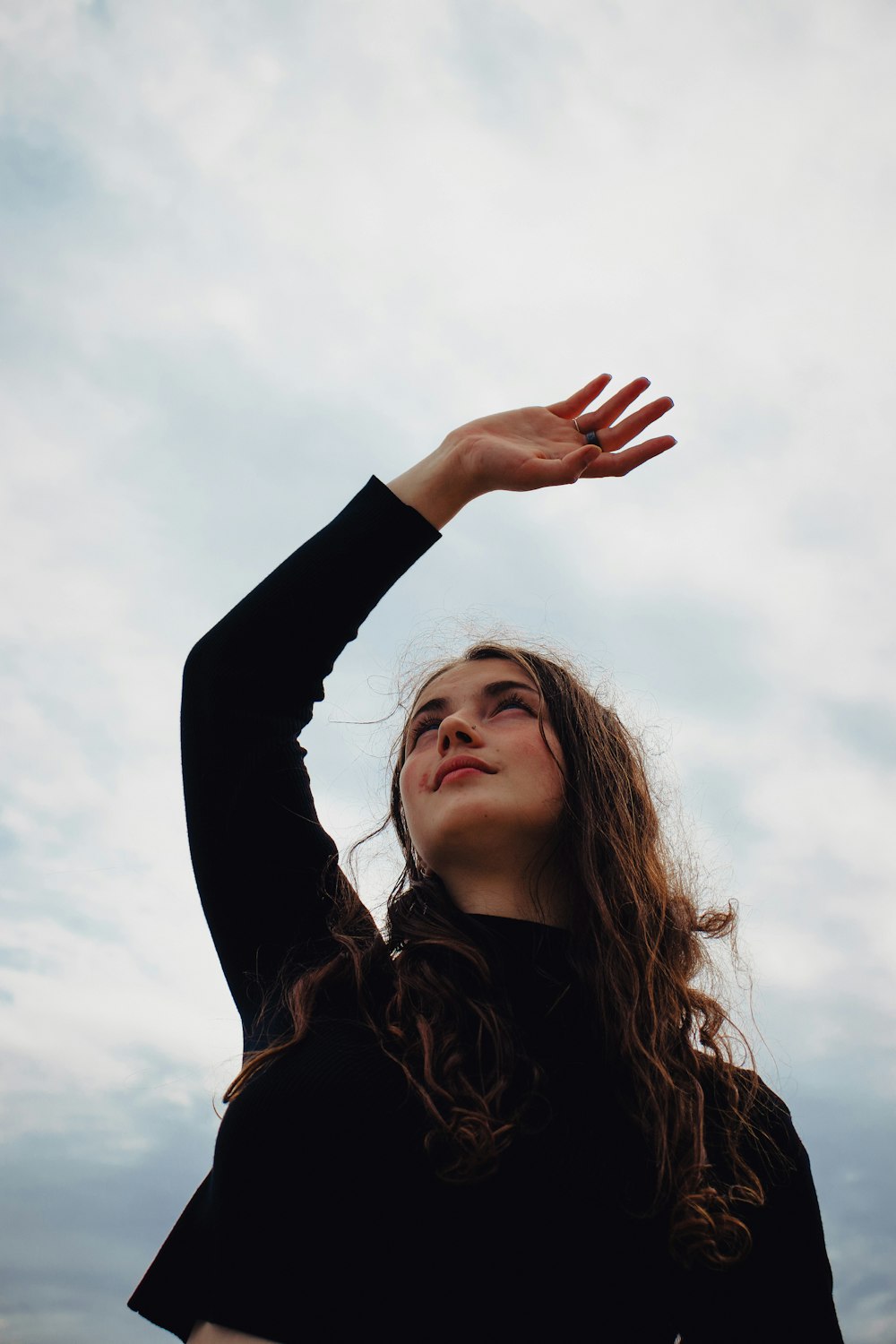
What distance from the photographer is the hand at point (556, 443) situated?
120 inches

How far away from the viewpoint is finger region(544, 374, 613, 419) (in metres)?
3.31

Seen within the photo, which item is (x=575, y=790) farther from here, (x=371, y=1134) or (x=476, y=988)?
(x=371, y=1134)

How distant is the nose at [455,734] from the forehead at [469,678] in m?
0.28

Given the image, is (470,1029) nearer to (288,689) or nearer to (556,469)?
(288,689)

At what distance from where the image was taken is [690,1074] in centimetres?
271

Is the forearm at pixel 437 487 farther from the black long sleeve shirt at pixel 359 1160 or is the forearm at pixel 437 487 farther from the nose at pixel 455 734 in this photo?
the nose at pixel 455 734

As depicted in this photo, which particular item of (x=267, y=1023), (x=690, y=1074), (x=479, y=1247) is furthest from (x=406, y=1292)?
(x=690, y=1074)

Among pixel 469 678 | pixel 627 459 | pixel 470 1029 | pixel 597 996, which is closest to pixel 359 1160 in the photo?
pixel 470 1029

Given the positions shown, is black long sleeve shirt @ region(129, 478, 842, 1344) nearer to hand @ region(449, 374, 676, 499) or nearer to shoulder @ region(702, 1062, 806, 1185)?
shoulder @ region(702, 1062, 806, 1185)

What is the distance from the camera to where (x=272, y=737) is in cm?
288

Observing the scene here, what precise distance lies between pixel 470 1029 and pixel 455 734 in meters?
0.91

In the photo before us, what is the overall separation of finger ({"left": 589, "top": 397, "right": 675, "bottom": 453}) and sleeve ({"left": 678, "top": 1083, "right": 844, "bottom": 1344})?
6.58ft

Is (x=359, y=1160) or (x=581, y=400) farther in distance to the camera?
(x=581, y=400)

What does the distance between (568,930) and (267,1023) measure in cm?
87
